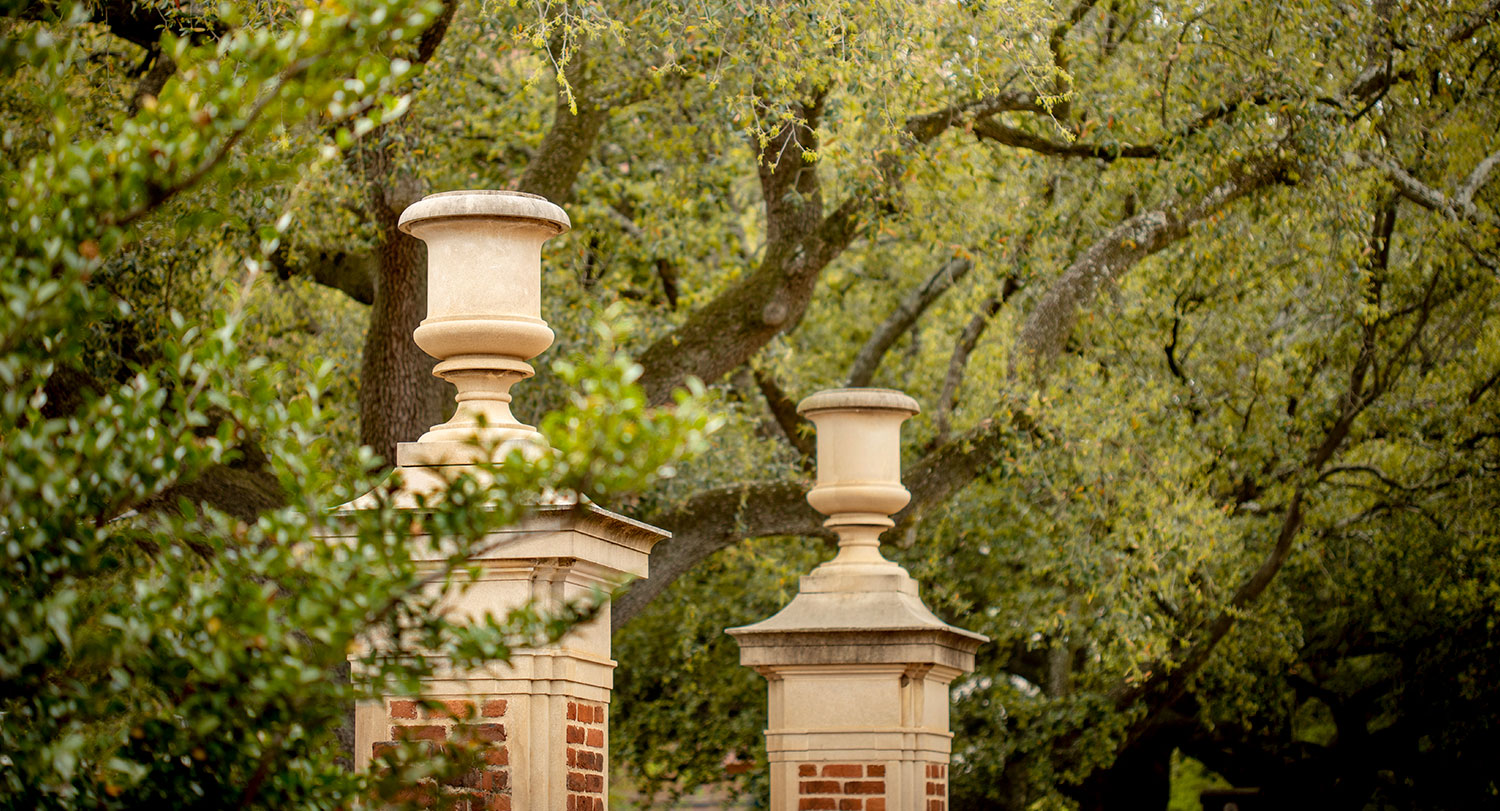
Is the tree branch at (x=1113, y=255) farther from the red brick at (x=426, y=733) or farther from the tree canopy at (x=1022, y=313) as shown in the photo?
the red brick at (x=426, y=733)

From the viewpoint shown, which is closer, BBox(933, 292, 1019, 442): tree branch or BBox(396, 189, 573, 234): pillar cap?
BBox(396, 189, 573, 234): pillar cap

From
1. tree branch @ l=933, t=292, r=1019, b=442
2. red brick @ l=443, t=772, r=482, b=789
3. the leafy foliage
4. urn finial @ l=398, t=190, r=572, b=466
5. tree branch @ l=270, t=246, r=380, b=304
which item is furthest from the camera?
tree branch @ l=933, t=292, r=1019, b=442

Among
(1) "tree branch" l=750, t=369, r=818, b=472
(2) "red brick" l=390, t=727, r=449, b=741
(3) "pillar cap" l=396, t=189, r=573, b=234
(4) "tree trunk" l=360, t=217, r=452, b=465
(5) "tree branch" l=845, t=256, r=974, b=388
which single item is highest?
(5) "tree branch" l=845, t=256, r=974, b=388

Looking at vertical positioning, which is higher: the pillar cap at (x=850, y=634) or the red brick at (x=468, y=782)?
the pillar cap at (x=850, y=634)

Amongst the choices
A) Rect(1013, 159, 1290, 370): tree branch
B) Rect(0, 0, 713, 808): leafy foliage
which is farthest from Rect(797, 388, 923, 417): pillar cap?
Rect(0, 0, 713, 808): leafy foliage

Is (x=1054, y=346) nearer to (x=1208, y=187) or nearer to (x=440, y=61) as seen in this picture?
(x=1208, y=187)

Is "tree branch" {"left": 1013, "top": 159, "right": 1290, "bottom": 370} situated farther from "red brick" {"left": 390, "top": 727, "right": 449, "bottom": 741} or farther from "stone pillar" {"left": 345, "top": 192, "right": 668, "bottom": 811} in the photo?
"red brick" {"left": 390, "top": 727, "right": 449, "bottom": 741}

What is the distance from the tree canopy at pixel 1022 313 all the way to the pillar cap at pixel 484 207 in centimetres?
166

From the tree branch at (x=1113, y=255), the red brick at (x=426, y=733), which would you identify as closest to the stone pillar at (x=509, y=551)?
the red brick at (x=426, y=733)

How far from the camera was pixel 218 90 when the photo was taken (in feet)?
8.58

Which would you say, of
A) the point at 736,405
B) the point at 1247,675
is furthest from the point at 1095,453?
the point at 1247,675

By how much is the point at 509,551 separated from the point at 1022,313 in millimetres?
8765

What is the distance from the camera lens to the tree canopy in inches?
364

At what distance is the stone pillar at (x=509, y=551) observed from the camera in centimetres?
441
